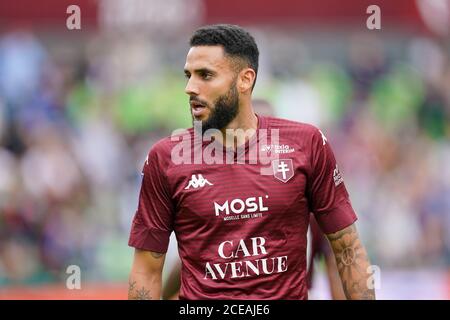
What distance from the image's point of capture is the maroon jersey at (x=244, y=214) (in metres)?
5.16

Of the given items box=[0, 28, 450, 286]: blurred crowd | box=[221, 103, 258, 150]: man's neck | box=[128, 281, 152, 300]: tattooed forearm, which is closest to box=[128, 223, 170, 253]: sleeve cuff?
box=[128, 281, 152, 300]: tattooed forearm

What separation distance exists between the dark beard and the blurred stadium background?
618 centimetres

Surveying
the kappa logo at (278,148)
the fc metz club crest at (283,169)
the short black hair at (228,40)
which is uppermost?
the short black hair at (228,40)

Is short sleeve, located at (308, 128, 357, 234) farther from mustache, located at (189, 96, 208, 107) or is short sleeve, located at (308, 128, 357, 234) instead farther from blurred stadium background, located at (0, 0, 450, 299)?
blurred stadium background, located at (0, 0, 450, 299)

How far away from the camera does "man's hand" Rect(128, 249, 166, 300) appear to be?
5305mm

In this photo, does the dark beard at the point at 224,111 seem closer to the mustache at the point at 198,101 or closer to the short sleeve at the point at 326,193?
the mustache at the point at 198,101

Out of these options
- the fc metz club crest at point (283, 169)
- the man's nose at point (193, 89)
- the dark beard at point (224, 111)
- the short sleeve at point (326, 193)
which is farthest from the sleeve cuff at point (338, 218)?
the man's nose at point (193, 89)

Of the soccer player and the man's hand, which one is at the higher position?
the soccer player

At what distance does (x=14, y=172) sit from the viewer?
12453 millimetres

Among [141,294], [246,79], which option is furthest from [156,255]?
[246,79]

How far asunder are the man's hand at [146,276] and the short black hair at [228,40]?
1.16 metres

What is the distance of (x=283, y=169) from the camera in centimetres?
528

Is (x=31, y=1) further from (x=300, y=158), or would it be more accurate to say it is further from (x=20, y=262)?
(x=300, y=158)
